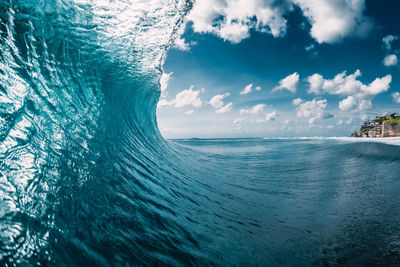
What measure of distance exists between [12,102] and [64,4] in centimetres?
176

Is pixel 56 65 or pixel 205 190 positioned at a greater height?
pixel 56 65

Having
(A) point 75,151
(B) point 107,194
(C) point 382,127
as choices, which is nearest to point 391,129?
(C) point 382,127

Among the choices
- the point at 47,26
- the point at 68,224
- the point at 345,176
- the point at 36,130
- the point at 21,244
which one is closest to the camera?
the point at 21,244

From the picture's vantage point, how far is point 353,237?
187 cm

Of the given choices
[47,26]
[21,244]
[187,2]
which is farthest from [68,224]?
[187,2]

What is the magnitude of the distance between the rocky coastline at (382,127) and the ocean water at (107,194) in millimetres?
44635

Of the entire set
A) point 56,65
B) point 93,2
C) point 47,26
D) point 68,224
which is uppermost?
point 93,2

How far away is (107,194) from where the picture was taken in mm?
1875

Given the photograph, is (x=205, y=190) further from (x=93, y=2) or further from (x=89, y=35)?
(x=93, y=2)

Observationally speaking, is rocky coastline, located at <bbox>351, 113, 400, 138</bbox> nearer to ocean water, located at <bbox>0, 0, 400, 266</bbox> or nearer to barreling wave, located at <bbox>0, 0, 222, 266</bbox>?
ocean water, located at <bbox>0, 0, 400, 266</bbox>

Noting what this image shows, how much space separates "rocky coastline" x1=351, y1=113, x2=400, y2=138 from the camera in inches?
1374

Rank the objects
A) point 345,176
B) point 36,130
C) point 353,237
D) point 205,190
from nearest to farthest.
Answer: point 36,130 → point 353,237 → point 205,190 → point 345,176

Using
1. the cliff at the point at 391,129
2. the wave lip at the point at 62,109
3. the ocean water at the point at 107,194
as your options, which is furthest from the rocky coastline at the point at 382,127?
the wave lip at the point at 62,109

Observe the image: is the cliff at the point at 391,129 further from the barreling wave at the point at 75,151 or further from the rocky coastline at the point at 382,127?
the barreling wave at the point at 75,151
